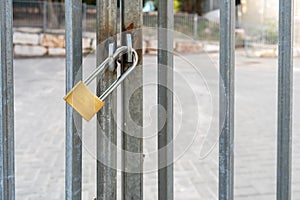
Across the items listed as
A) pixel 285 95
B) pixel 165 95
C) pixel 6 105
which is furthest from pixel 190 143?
pixel 6 105

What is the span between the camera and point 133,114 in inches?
28.1

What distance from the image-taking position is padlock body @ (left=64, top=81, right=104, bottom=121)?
60 cm

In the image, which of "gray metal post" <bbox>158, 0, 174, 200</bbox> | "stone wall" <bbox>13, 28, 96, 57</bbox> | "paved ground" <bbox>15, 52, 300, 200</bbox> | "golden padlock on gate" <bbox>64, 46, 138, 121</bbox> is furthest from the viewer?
"stone wall" <bbox>13, 28, 96, 57</bbox>

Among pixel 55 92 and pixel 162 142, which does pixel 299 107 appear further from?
pixel 55 92

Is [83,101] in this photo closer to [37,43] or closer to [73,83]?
[73,83]

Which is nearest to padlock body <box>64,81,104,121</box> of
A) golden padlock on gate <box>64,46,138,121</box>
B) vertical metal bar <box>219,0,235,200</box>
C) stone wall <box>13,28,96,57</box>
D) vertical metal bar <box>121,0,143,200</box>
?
golden padlock on gate <box>64,46,138,121</box>

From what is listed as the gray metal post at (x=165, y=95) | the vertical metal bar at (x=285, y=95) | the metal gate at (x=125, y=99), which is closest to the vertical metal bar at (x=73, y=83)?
the metal gate at (x=125, y=99)

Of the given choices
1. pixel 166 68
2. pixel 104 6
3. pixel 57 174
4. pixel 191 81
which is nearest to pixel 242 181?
pixel 57 174

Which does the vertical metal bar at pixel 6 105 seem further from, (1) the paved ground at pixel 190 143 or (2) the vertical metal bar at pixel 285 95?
(2) the vertical metal bar at pixel 285 95

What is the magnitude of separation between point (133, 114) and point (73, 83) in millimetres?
122

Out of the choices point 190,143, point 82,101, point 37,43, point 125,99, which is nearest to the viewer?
point 82,101

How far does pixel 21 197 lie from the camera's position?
6.77 ft

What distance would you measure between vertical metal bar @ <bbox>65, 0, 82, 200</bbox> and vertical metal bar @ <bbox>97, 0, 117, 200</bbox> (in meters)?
0.04

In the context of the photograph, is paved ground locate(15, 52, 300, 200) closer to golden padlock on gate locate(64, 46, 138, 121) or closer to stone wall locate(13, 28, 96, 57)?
golden padlock on gate locate(64, 46, 138, 121)
